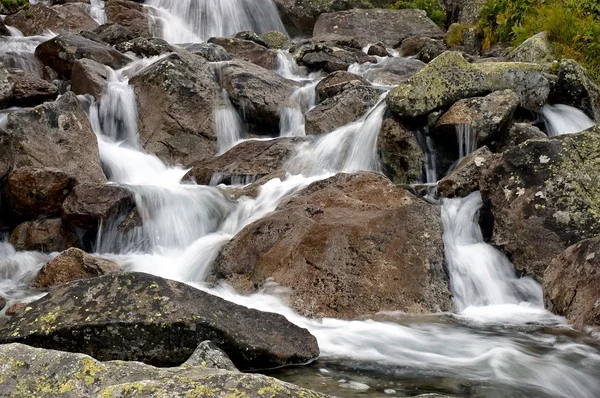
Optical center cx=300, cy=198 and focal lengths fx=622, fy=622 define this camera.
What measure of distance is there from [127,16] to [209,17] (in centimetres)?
326

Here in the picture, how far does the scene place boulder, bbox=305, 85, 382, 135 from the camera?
11.1m

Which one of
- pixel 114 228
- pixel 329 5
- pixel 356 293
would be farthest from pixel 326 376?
pixel 329 5

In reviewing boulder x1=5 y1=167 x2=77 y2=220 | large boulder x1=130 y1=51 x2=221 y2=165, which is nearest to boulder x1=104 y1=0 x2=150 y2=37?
large boulder x1=130 y1=51 x2=221 y2=165

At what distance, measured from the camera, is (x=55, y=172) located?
8.70 metres

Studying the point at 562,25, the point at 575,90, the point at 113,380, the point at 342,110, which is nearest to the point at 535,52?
the point at 562,25

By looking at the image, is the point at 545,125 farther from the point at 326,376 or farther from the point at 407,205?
the point at 326,376

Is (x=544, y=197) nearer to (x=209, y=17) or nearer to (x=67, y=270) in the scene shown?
(x=67, y=270)

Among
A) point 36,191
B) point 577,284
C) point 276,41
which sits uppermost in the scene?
point 276,41

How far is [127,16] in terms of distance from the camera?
2084 cm

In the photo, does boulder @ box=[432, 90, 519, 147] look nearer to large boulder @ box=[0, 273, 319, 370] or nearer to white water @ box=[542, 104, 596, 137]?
white water @ box=[542, 104, 596, 137]

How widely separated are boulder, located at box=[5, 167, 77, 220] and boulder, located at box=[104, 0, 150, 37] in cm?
1284

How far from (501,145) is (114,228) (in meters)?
5.63

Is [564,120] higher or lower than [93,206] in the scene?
higher

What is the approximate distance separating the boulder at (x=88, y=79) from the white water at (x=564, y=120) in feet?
27.8
